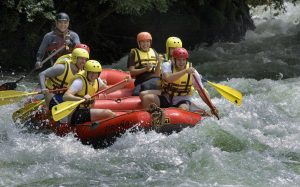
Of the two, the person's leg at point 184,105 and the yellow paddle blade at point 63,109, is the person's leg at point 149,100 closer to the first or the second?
the person's leg at point 184,105

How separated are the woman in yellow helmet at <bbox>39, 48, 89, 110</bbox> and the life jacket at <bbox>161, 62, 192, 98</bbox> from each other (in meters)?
1.13

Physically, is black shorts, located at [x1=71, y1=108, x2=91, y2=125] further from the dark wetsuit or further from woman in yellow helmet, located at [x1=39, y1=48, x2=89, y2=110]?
the dark wetsuit

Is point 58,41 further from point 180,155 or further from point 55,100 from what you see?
point 180,155

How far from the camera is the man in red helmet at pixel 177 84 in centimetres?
776

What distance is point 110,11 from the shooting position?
13.5 meters

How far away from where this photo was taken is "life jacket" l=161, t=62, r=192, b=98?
7.91m

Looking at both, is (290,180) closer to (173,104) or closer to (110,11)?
(173,104)

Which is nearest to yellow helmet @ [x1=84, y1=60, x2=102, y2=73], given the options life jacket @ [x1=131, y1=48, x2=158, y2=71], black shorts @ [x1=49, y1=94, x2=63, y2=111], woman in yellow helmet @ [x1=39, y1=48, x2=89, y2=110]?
woman in yellow helmet @ [x1=39, y1=48, x2=89, y2=110]

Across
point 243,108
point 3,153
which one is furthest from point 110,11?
point 3,153

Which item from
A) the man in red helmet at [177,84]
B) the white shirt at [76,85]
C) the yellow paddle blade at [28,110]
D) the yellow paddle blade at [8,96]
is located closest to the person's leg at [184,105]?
the man in red helmet at [177,84]

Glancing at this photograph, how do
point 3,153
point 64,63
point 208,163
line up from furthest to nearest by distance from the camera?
point 64,63 < point 3,153 < point 208,163

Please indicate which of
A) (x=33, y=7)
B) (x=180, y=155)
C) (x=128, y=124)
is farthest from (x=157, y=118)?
(x=33, y=7)

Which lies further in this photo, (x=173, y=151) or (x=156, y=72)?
(x=156, y=72)

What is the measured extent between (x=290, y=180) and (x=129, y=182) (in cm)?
172
